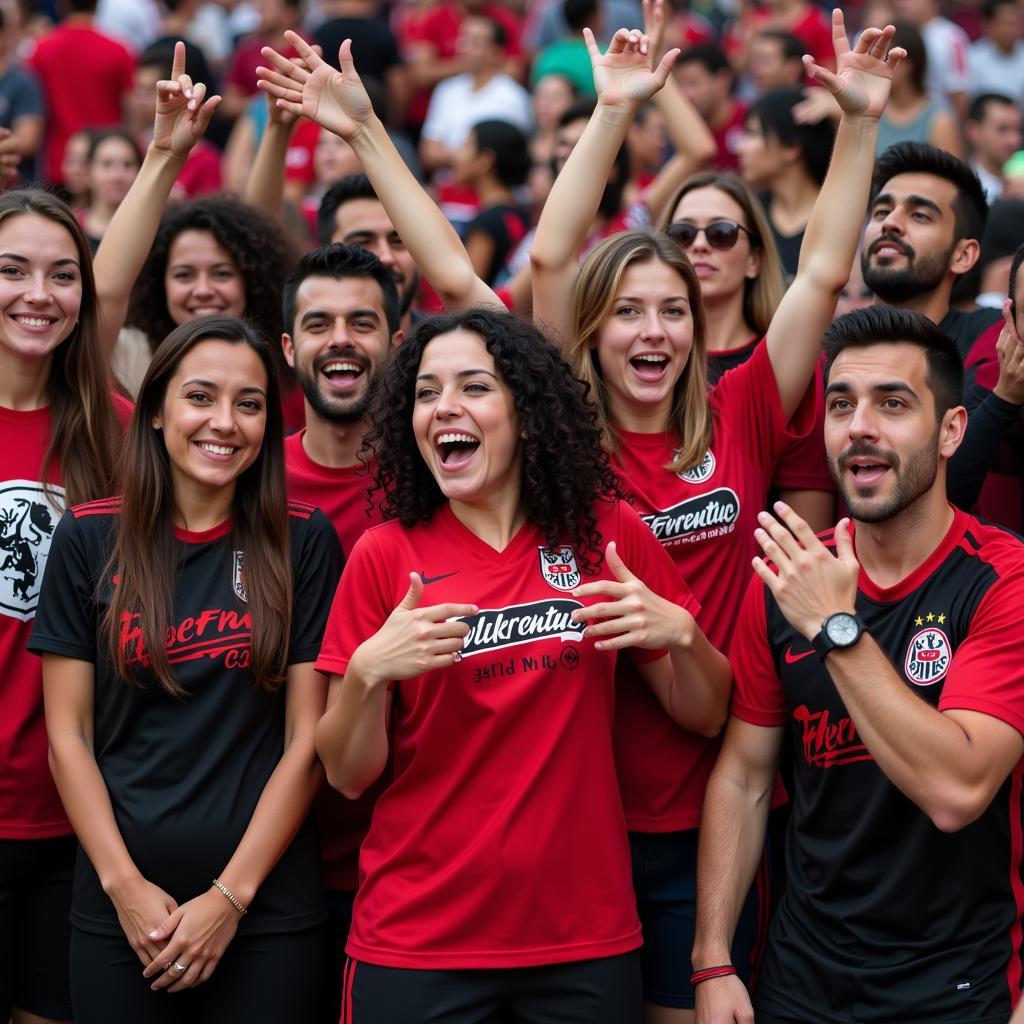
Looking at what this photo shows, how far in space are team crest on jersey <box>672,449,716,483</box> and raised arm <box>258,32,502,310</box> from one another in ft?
2.45

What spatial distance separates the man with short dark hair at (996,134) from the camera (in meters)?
9.37

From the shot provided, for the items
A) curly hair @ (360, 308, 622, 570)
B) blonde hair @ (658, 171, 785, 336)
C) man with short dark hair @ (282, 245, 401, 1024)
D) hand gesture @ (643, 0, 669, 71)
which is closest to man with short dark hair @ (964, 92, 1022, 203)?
blonde hair @ (658, 171, 785, 336)

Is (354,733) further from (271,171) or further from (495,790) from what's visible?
(271,171)

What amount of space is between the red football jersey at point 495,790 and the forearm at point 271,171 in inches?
108

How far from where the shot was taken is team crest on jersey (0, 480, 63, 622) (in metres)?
4.24

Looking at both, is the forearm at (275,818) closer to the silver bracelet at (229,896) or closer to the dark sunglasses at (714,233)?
the silver bracelet at (229,896)

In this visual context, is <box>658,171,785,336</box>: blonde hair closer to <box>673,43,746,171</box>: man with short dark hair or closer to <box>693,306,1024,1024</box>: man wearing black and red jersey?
<box>693,306,1024,1024</box>: man wearing black and red jersey

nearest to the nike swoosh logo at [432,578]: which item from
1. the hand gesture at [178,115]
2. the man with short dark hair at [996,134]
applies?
the hand gesture at [178,115]

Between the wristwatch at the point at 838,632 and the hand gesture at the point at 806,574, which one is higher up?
the hand gesture at the point at 806,574

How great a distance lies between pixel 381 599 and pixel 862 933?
4.62ft

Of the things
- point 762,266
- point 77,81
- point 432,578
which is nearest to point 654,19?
point 762,266

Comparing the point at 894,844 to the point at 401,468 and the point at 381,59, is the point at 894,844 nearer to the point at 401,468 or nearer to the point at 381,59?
the point at 401,468

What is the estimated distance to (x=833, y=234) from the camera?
4.39 metres

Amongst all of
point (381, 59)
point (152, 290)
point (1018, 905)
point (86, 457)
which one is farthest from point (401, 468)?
point (381, 59)
